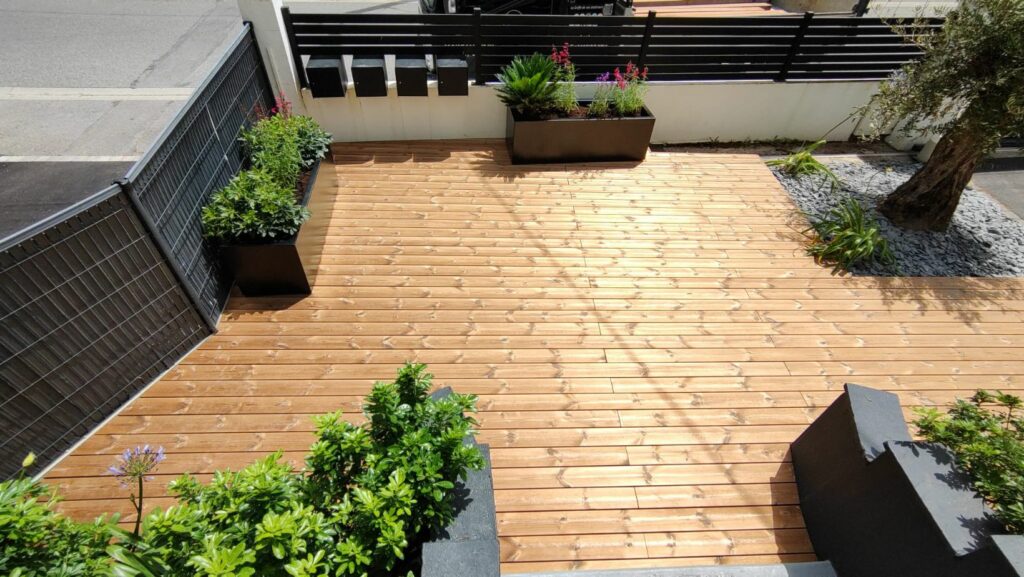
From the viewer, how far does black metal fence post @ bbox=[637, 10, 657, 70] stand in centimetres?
492

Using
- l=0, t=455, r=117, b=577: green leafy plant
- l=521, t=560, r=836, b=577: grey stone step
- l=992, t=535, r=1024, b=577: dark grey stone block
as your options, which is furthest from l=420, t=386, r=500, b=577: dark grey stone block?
l=992, t=535, r=1024, b=577: dark grey stone block

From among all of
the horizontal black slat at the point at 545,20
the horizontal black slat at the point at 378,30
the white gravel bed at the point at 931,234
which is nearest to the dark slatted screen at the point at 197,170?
the horizontal black slat at the point at 378,30

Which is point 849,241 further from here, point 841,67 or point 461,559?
point 461,559

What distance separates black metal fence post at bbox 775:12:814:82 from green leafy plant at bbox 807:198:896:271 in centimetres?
200

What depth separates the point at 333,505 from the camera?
5.29ft

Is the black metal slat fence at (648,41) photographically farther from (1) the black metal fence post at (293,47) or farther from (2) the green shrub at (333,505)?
(2) the green shrub at (333,505)

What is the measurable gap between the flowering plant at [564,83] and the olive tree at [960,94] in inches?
111

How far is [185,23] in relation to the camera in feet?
30.6

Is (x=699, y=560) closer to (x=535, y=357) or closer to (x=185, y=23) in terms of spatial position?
(x=535, y=357)

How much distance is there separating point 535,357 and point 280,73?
379cm

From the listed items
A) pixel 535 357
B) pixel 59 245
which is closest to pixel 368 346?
pixel 535 357

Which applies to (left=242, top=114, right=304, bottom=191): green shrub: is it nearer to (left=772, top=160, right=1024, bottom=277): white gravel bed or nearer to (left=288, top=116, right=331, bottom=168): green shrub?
(left=288, top=116, right=331, bottom=168): green shrub

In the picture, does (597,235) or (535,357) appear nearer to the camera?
(535,357)

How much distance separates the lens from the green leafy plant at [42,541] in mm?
1260
